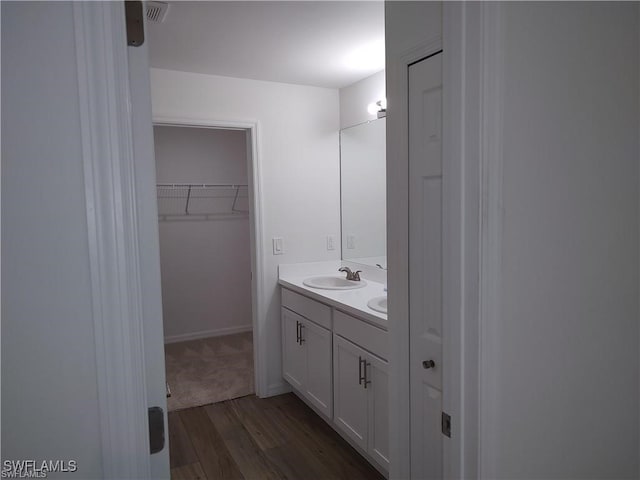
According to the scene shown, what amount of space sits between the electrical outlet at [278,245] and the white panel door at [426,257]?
195cm

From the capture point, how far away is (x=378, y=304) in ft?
8.37

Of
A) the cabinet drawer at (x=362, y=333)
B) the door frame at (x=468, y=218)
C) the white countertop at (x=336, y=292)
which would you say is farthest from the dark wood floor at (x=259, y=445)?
the door frame at (x=468, y=218)

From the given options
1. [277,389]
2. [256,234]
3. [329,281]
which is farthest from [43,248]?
[277,389]

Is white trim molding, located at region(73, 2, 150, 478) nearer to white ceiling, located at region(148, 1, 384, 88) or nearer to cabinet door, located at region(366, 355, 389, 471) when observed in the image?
white ceiling, located at region(148, 1, 384, 88)

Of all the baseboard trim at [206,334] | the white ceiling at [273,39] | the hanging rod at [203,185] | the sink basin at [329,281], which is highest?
the white ceiling at [273,39]

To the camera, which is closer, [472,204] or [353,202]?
[472,204]

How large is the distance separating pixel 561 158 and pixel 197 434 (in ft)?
8.57

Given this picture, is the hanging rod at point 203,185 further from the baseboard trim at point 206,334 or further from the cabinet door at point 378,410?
the cabinet door at point 378,410

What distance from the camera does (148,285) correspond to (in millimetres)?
795

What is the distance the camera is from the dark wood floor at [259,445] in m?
2.44

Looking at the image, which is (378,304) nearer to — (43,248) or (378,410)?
(378,410)

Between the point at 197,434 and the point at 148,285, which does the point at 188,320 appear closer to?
the point at 197,434

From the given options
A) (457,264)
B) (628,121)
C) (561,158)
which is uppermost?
(628,121)

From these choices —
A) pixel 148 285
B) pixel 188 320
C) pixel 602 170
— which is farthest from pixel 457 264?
pixel 188 320
